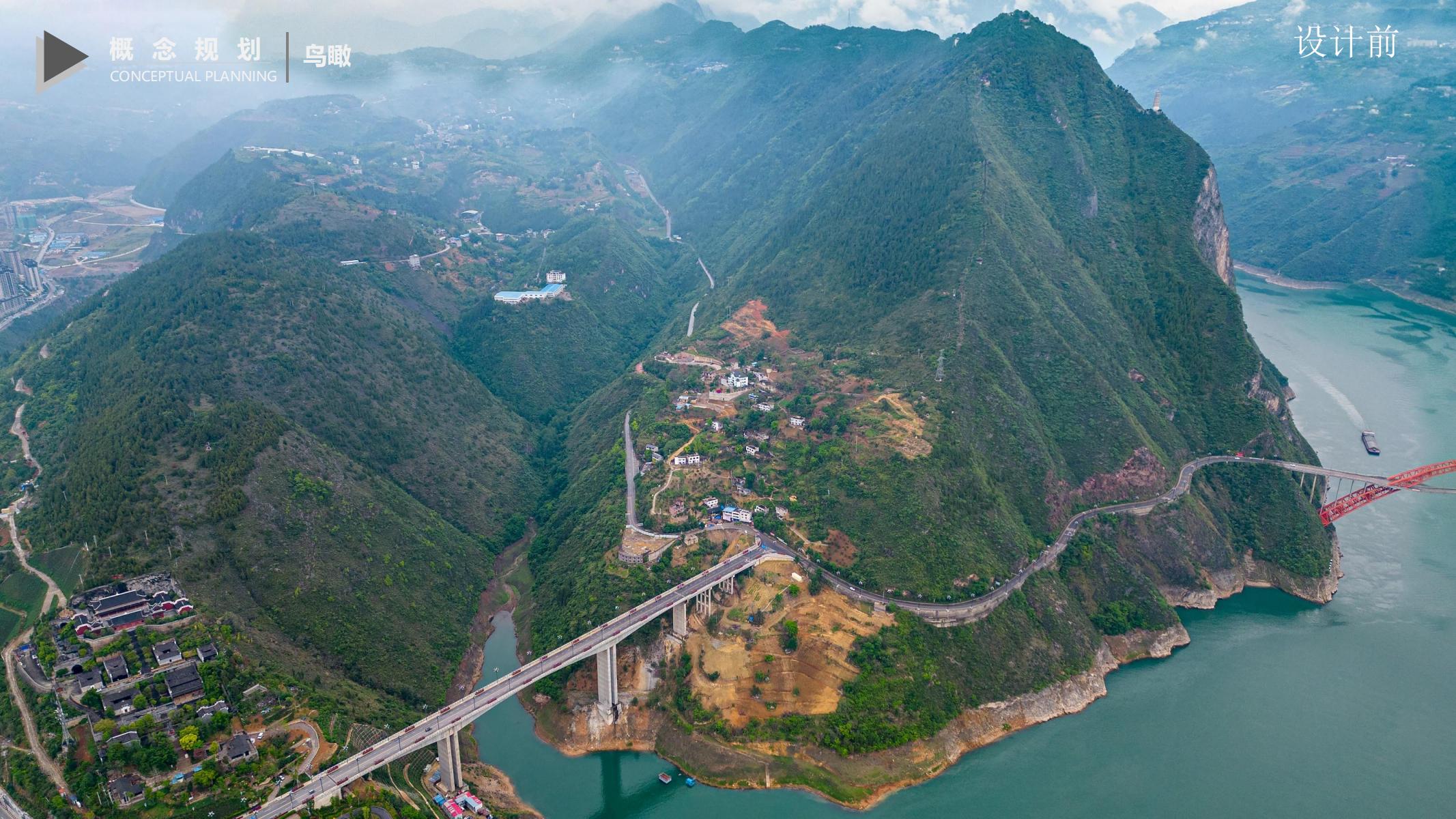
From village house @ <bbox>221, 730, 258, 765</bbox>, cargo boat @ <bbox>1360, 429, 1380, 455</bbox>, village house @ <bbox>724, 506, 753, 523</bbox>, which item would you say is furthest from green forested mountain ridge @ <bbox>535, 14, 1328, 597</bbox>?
village house @ <bbox>221, 730, 258, 765</bbox>

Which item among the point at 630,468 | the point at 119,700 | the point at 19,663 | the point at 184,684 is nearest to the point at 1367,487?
the point at 630,468

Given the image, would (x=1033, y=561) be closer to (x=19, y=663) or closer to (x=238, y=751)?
(x=238, y=751)

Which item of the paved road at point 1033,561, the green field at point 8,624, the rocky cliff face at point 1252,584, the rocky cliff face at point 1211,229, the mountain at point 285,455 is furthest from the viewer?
the rocky cliff face at point 1211,229

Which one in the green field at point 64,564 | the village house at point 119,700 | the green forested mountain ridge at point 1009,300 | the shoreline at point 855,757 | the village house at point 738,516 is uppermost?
the green forested mountain ridge at point 1009,300

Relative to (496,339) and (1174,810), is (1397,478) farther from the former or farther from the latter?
(496,339)

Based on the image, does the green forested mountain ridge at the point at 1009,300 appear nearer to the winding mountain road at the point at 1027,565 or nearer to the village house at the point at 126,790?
the winding mountain road at the point at 1027,565

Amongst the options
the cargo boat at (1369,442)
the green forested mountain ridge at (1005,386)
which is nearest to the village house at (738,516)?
the green forested mountain ridge at (1005,386)
